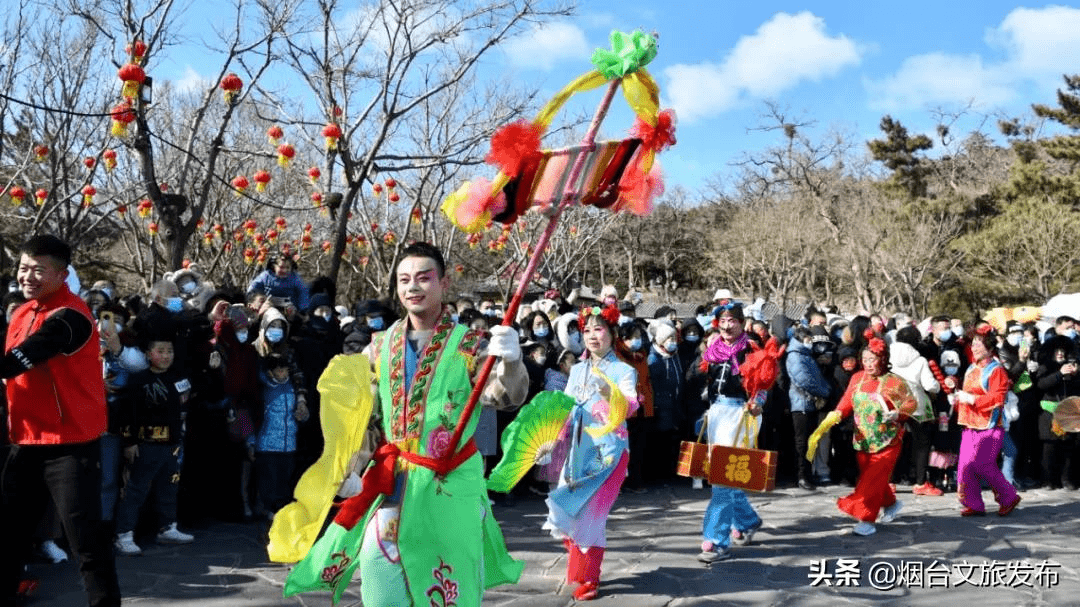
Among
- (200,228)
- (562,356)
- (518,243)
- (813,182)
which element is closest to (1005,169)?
(813,182)

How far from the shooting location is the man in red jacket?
3898mm

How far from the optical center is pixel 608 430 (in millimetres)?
5516

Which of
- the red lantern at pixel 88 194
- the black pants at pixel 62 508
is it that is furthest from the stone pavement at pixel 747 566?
the red lantern at pixel 88 194

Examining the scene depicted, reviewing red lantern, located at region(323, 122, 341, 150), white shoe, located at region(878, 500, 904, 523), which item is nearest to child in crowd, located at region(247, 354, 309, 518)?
white shoe, located at region(878, 500, 904, 523)

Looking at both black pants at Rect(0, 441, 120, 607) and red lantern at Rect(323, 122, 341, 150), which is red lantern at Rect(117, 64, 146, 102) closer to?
red lantern at Rect(323, 122, 341, 150)

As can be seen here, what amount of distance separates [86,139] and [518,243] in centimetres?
1013

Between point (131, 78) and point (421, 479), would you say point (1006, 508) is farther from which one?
point (131, 78)

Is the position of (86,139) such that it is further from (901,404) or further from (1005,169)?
(1005,169)

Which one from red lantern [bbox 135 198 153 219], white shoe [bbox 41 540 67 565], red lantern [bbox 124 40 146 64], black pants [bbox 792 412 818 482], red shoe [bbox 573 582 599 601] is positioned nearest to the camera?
red shoe [bbox 573 582 599 601]

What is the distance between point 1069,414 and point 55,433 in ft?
26.8

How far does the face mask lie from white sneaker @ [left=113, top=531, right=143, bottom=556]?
461 cm

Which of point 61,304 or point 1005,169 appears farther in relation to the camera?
point 1005,169

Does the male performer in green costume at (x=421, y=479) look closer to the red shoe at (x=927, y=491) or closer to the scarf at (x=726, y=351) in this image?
the scarf at (x=726, y=351)

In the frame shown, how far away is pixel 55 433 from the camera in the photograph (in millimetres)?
3953
